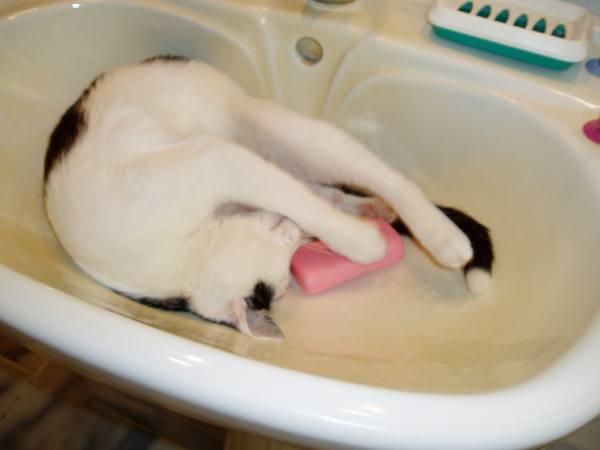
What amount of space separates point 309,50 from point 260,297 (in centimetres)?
50

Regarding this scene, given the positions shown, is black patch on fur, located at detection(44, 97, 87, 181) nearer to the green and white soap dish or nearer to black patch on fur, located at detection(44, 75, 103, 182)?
black patch on fur, located at detection(44, 75, 103, 182)

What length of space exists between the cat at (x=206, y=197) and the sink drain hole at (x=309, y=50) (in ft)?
0.59

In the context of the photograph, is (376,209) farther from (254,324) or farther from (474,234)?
(254,324)

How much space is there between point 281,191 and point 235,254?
126 mm

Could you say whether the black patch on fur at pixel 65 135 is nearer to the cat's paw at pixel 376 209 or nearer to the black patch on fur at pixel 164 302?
the black patch on fur at pixel 164 302

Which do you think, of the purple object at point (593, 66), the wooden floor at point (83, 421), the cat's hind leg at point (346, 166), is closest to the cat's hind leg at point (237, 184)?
the cat's hind leg at point (346, 166)

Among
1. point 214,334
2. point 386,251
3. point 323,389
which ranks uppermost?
point 323,389

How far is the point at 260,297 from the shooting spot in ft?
2.65

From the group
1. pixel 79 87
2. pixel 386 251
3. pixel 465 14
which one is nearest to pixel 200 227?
pixel 386 251

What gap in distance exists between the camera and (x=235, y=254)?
2.64ft

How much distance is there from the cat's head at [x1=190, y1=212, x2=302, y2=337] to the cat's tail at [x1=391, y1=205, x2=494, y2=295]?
275mm

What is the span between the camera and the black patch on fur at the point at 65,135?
32.0 inches

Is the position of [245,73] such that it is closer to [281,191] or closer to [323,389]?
[281,191]

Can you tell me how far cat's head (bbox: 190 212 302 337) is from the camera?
79cm
